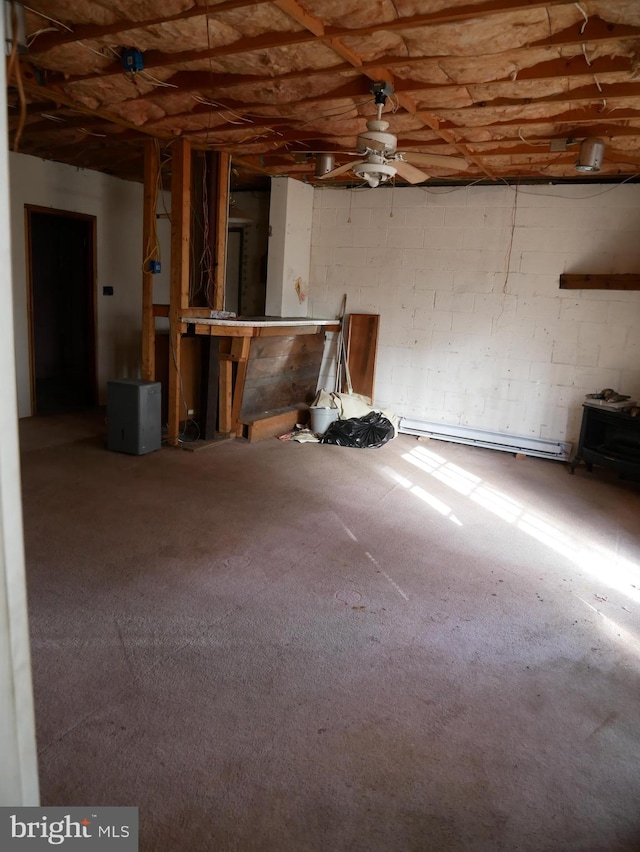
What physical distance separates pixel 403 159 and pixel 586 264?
2.57 meters

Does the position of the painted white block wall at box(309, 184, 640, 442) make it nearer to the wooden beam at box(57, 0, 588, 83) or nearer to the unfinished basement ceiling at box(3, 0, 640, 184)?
the unfinished basement ceiling at box(3, 0, 640, 184)

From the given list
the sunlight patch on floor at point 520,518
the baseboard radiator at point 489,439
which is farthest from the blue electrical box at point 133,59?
the baseboard radiator at point 489,439

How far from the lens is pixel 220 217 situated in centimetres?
558

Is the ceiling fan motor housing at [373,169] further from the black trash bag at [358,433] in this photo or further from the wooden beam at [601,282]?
the wooden beam at [601,282]

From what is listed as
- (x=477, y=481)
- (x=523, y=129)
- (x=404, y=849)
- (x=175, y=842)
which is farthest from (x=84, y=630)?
(x=523, y=129)

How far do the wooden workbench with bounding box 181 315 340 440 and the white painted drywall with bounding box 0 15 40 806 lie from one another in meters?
4.45

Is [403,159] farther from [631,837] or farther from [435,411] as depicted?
[631,837]

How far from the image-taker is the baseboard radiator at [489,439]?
236 inches

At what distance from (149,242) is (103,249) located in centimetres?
161

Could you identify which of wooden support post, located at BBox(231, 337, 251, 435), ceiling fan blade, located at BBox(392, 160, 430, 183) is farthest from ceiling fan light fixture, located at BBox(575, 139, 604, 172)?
wooden support post, located at BBox(231, 337, 251, 435)

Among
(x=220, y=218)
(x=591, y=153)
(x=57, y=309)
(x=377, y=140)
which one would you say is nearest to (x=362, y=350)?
(x=220, y=218)

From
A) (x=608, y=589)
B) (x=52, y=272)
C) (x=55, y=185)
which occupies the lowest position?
(x=608, y=589)

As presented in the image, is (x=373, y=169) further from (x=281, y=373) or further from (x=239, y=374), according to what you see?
(x=281, y=373)

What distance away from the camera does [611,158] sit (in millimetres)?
4957
